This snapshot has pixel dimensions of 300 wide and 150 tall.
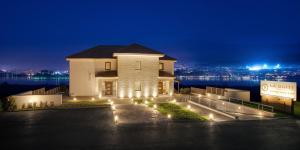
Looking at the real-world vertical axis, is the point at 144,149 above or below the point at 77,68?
below

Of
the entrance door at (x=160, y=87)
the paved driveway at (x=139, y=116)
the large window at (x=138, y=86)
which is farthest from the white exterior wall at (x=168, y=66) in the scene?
the paved driveway at (x=139, y=116)

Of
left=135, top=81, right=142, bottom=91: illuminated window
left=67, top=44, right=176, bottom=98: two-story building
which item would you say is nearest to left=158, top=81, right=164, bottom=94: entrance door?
left=67, top=44, right=176, bottom=98: two-story building

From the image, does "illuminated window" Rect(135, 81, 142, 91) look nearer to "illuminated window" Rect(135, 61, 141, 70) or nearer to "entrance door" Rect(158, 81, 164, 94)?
"illuminated window" Rect(135, 61, 141, 70)

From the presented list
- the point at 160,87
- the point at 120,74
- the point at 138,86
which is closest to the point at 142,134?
the point at 120,74

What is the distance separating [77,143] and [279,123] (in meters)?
11.4

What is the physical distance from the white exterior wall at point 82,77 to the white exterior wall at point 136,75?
4.17 m

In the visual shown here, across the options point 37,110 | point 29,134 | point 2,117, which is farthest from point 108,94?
point 29,134

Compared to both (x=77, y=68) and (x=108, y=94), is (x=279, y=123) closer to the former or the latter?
(x=108, y=94)

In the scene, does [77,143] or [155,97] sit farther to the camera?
[155,97]

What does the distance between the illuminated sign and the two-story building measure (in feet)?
39.1

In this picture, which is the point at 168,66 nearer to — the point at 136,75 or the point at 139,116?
the point at 136,75

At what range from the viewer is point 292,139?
39.8ft

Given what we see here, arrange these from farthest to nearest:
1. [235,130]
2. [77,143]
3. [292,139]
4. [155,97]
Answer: [155,97]
[235,130]
[292,139]
[77,143]

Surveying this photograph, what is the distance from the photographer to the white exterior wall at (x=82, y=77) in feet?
104
